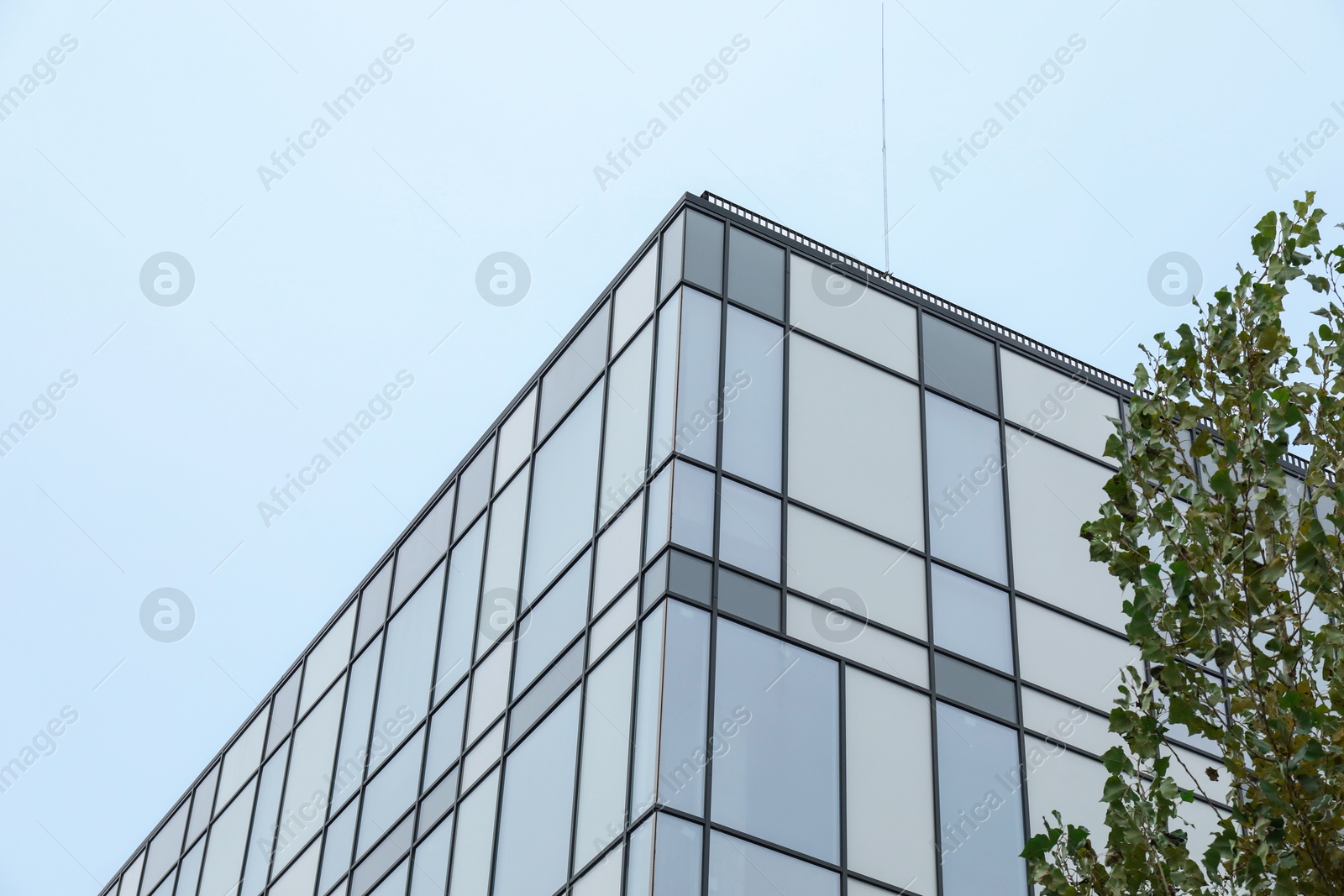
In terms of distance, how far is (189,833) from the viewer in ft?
95.9

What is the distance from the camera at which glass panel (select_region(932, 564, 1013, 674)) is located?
17266 millimetres

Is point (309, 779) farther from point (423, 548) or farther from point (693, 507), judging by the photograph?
point (693, 507)

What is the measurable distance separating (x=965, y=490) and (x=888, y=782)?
4261mm

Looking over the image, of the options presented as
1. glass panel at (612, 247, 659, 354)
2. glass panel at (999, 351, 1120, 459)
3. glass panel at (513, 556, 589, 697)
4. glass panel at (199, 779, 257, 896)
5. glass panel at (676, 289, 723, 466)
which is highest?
glass panel at (999, 351, 1120, 459)

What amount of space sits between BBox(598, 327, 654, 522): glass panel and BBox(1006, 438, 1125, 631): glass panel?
5019 mm

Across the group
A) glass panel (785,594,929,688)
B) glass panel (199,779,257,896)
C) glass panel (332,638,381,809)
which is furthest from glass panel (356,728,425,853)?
glass panel (785,594,929,688)

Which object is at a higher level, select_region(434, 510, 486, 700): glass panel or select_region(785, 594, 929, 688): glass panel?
select_region(785, 594, 929, 688): glass panel

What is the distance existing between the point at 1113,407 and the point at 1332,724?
12526 millimetres

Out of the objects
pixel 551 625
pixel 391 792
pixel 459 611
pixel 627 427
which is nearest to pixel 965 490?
pixel 627 427

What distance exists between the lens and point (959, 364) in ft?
64.4

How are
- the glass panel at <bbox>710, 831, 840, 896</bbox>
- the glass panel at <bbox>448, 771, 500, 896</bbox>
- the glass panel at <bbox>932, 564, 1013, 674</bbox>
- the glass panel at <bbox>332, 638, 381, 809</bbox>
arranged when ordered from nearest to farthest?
the glass panel at <bbox>710, 831, 840, 896</bbox>
the glass panel at <bbox>932, 564, 1013, 674</bbox>
the glass panel at <bbox>448, 771, 500, 896</bbox>
the glass panel at <bbox>332, 638, 381, 809</bbox>

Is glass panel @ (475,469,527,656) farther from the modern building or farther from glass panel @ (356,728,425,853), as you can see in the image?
glass panel @ (356,728,425,853)

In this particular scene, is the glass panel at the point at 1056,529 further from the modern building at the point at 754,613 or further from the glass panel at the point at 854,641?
the glass panel at the point at 854,641

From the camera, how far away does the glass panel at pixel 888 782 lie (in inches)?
602
